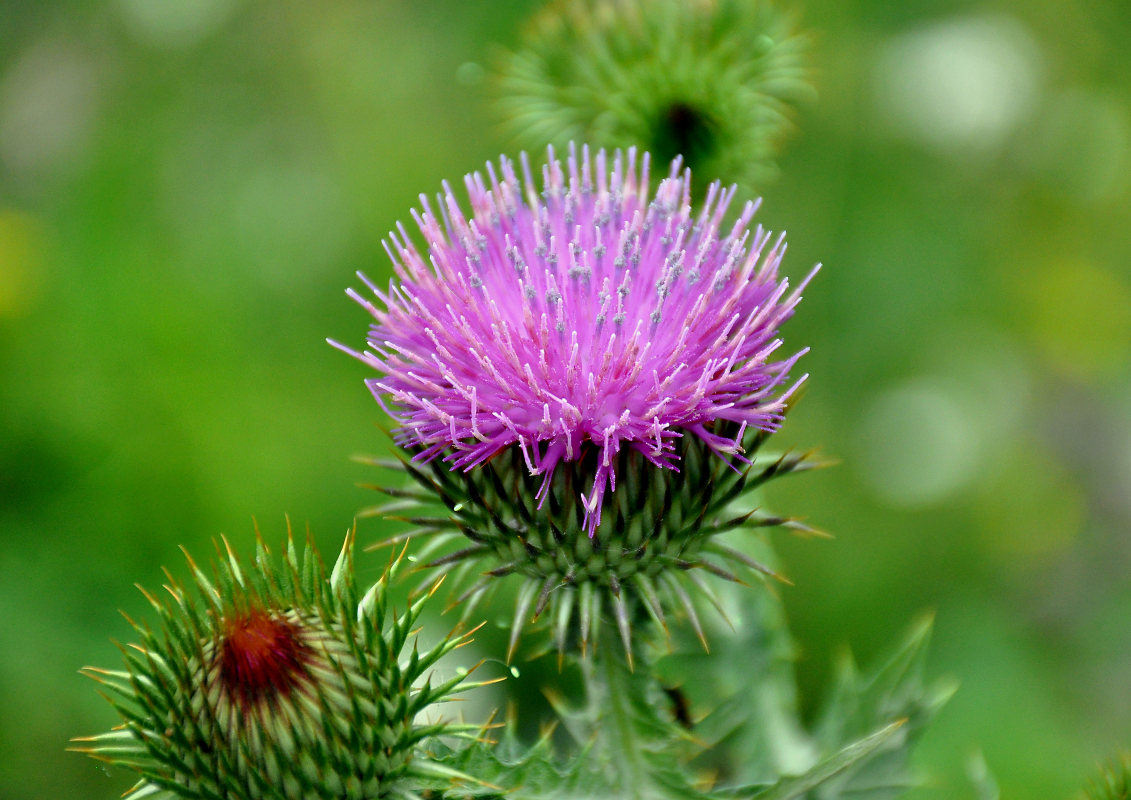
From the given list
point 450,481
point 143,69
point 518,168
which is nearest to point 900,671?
point 450,481

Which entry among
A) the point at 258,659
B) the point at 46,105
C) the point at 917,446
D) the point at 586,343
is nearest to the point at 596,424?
the point at 586,343

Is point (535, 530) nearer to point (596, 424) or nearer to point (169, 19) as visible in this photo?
point (596, 424)

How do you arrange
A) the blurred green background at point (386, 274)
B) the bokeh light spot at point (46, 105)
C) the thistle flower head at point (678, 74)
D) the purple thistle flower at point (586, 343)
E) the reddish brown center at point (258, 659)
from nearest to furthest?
the reddish brown center at point (258, 659), the purple thistle flower at point (586, 343), the thistle flower head at point (678, 74), the blurred green background at point (386, 274), the bokeh light spot at point (46, 105)

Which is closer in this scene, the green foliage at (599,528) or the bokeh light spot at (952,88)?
the green foliage at (599,528)

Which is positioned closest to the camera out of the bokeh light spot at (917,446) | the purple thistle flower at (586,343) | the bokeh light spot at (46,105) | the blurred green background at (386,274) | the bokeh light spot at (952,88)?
the purple thistle flower at (586,343)

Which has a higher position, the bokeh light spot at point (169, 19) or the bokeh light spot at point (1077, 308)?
the bokeh light spot at point (169, 19)

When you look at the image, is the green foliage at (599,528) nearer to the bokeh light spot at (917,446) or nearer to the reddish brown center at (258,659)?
the reddish brown center at (258,659)

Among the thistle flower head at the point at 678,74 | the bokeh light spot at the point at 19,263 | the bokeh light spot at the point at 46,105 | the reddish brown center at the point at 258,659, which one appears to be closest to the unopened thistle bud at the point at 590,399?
the reddish brown center at the point at 258,659
